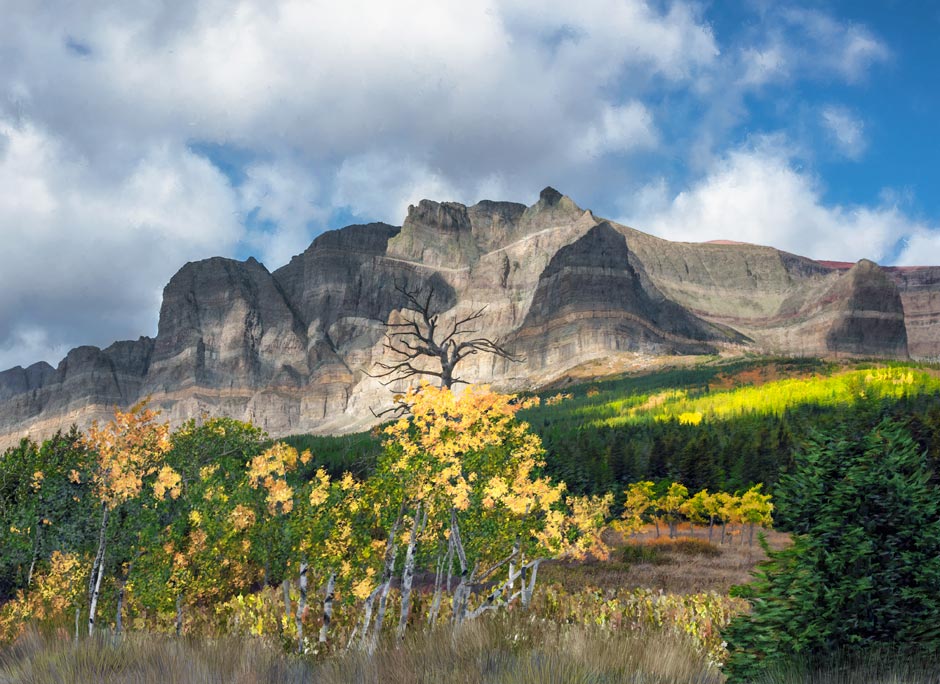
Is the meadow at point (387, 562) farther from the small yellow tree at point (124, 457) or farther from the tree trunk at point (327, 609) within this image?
the tree trunk at point (327, 609)

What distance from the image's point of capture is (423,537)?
17750 mm

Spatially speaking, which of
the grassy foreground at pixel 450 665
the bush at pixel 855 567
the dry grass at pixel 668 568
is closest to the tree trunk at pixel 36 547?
the dry grass at pixel 668 568

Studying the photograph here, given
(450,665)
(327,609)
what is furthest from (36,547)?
(450,665)

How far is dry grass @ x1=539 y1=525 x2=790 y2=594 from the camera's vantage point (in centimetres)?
3419

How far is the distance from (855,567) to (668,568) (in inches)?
1411

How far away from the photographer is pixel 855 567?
25.8 ft

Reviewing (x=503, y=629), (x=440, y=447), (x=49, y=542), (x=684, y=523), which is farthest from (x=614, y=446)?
(x=503, y=629)

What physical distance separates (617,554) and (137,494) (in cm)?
3485

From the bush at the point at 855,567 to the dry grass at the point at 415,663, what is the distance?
94cm

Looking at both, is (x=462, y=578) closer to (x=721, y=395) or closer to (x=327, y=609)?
(x=327, y=609)

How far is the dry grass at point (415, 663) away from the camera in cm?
708

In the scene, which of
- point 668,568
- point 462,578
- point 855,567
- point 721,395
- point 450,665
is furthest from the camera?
point 721,395

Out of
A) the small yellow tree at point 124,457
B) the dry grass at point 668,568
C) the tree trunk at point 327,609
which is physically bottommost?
the dry grass at point 668,568

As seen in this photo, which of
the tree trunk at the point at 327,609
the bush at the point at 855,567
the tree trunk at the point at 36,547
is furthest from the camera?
the tree trunk at the point at 36,547
